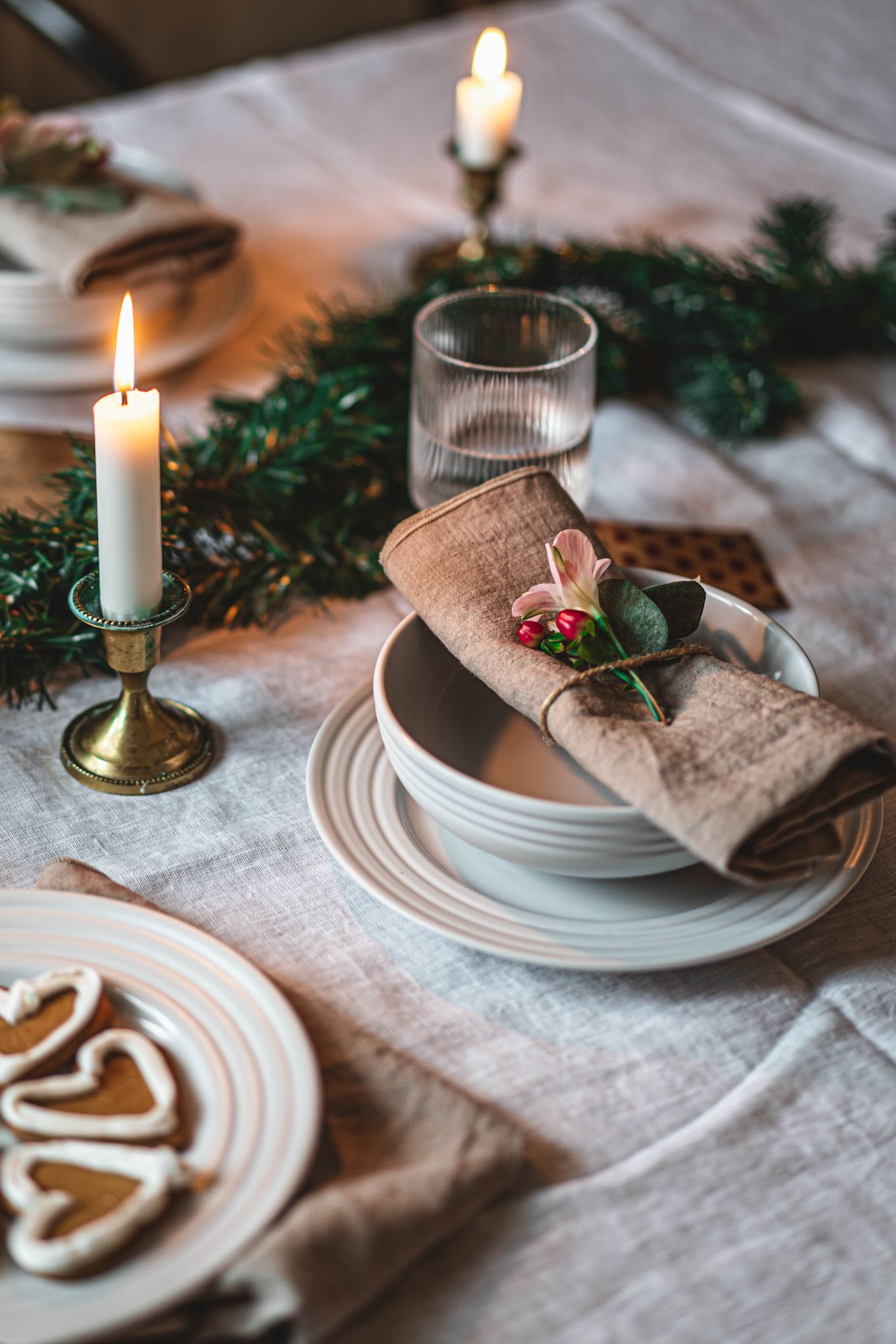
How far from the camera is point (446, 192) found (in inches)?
52.7

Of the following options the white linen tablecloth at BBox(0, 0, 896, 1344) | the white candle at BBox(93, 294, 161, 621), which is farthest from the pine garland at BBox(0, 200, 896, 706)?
the white candle at BBox(93, 294, 161, 621)

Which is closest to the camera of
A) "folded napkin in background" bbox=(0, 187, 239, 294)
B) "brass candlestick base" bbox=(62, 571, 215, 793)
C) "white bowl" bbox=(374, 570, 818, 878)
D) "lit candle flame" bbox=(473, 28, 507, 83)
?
"white bowl" bbox=(374, 570, 818, 878)

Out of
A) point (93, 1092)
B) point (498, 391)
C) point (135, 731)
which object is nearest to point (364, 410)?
point (498, 391)

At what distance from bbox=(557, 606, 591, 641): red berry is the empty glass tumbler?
224 millimetres

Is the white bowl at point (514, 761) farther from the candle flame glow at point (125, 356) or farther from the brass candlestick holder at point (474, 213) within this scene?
the brass candlestick holder at point (474, 213)

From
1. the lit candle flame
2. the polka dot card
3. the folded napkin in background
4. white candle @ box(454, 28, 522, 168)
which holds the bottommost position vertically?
the polka dot card

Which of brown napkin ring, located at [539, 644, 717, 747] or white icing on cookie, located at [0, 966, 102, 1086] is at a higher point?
brown napkin ring, located at [539, 644, 717, 747]

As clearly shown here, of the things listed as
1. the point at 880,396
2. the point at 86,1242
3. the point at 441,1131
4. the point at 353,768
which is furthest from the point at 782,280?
the point at 86,1242

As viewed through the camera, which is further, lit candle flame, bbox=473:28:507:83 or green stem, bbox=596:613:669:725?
lit candle flame, bbox=473:28:507:83

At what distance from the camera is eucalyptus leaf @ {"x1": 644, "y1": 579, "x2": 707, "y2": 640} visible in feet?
1.98

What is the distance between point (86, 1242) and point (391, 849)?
0.23 metres

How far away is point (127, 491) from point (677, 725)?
0.28 m

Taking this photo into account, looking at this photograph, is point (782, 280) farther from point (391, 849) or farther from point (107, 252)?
point (391, 849)

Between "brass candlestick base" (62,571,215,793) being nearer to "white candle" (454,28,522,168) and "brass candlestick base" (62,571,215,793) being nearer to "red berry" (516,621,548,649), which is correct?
"red berry" (516,621,548,649)
